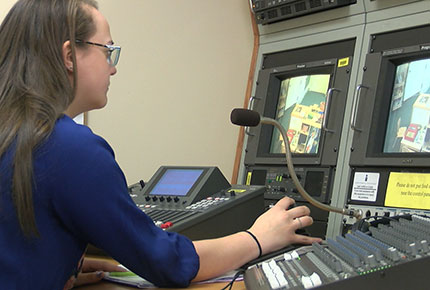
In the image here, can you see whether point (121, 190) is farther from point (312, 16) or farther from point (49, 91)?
point (312, 16)

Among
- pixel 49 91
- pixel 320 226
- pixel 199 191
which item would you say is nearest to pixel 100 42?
pixel 49 91

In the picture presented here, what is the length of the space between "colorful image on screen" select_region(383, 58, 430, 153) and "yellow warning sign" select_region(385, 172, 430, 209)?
0.29 feet

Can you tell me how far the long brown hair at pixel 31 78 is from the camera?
0.89 meters

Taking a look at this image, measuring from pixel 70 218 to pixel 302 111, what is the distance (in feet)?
4.31

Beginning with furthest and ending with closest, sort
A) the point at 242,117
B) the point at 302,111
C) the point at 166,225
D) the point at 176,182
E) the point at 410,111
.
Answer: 1. the point at 302,111
2. the point at 410,111
3. the point at 176,182
4. the point at 242,117
5. the point at 166,225

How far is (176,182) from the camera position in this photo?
1.57 metres

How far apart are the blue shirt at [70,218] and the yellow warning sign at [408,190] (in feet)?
2.96

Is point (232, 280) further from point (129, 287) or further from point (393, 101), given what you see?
point (393, 101)

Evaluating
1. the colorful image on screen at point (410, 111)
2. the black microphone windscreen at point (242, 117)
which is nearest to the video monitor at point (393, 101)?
the colorful image on screen at point (410, 111)

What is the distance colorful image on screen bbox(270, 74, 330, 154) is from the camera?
1995mm

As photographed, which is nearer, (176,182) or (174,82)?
(176,182)

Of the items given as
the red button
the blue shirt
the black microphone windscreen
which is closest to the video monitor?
the black microphone windscreen

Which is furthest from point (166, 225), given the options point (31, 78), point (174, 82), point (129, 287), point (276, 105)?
point (174, 82)

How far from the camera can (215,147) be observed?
7.94ft
